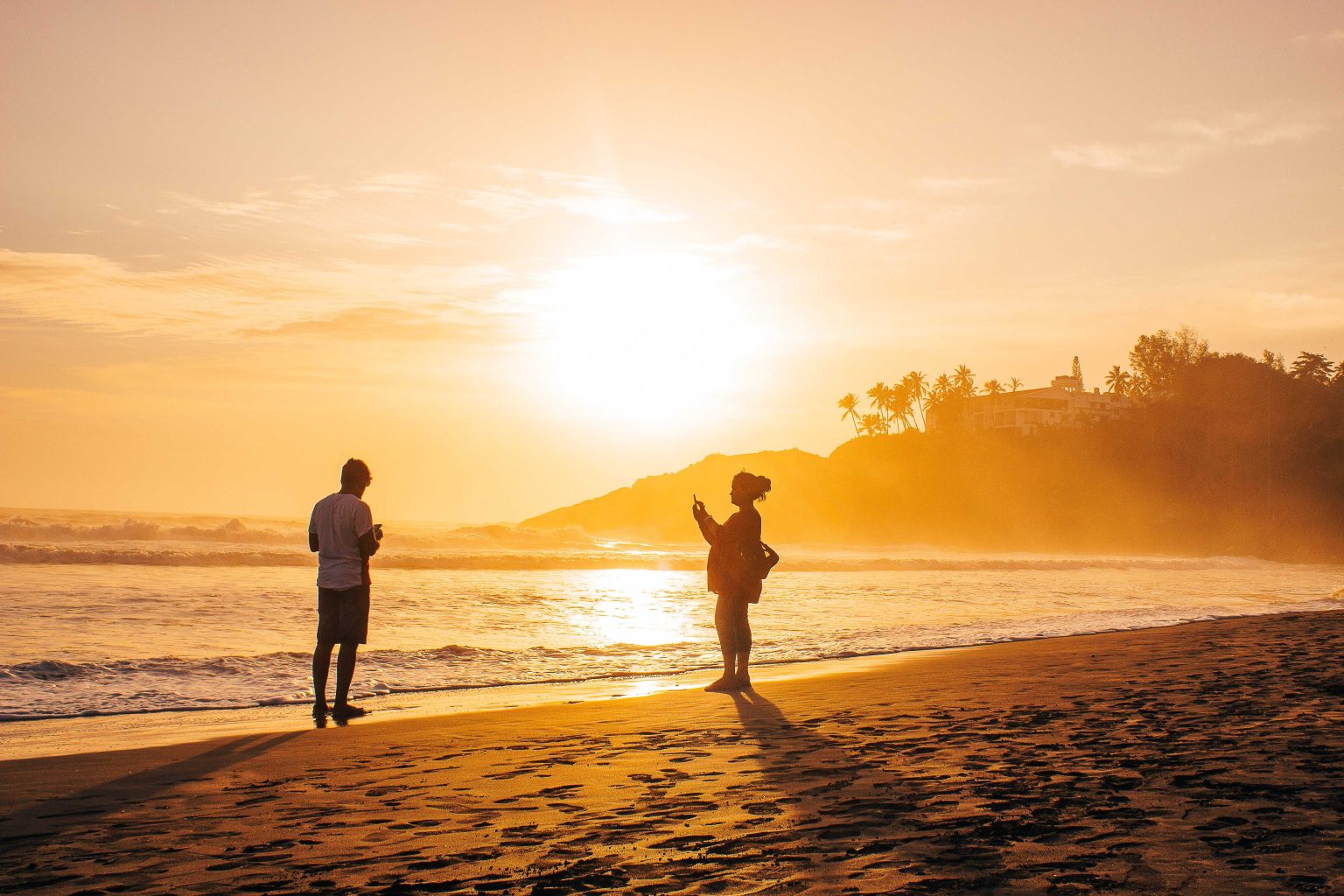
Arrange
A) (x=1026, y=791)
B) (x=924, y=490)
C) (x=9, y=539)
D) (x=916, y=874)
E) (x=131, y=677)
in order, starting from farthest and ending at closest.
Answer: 1. (x=924, y=490)
2. (x=9, y=539)
3. (x=131, y=677)
4. (x=1026, y=791)
5. (x=916, y=874)

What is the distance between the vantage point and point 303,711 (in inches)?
337

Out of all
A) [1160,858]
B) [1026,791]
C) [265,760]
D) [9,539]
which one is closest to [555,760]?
[265,760]

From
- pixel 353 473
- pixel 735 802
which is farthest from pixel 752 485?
pixel 735 802

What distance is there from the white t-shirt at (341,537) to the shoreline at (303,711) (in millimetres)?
1133

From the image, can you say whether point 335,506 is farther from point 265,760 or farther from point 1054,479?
point 1054,479

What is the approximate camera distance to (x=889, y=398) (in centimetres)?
15012

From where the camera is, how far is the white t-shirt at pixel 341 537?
823 cm

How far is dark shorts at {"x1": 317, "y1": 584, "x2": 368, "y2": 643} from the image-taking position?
26.9 ft

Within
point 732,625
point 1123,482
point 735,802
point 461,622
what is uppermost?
point 1123,482

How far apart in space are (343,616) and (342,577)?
0.32m

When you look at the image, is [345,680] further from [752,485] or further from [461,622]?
[461,622]

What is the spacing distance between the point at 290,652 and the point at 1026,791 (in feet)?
30.3

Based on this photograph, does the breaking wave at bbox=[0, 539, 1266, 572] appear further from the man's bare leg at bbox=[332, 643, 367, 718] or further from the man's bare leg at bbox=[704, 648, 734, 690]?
the man's bare leg at bbox=[704, 648, 734, 690]

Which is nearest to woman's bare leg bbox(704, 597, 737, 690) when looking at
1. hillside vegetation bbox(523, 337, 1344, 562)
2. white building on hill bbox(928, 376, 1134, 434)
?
hillside vegetation bbox(523, 337, 1344, 562)
